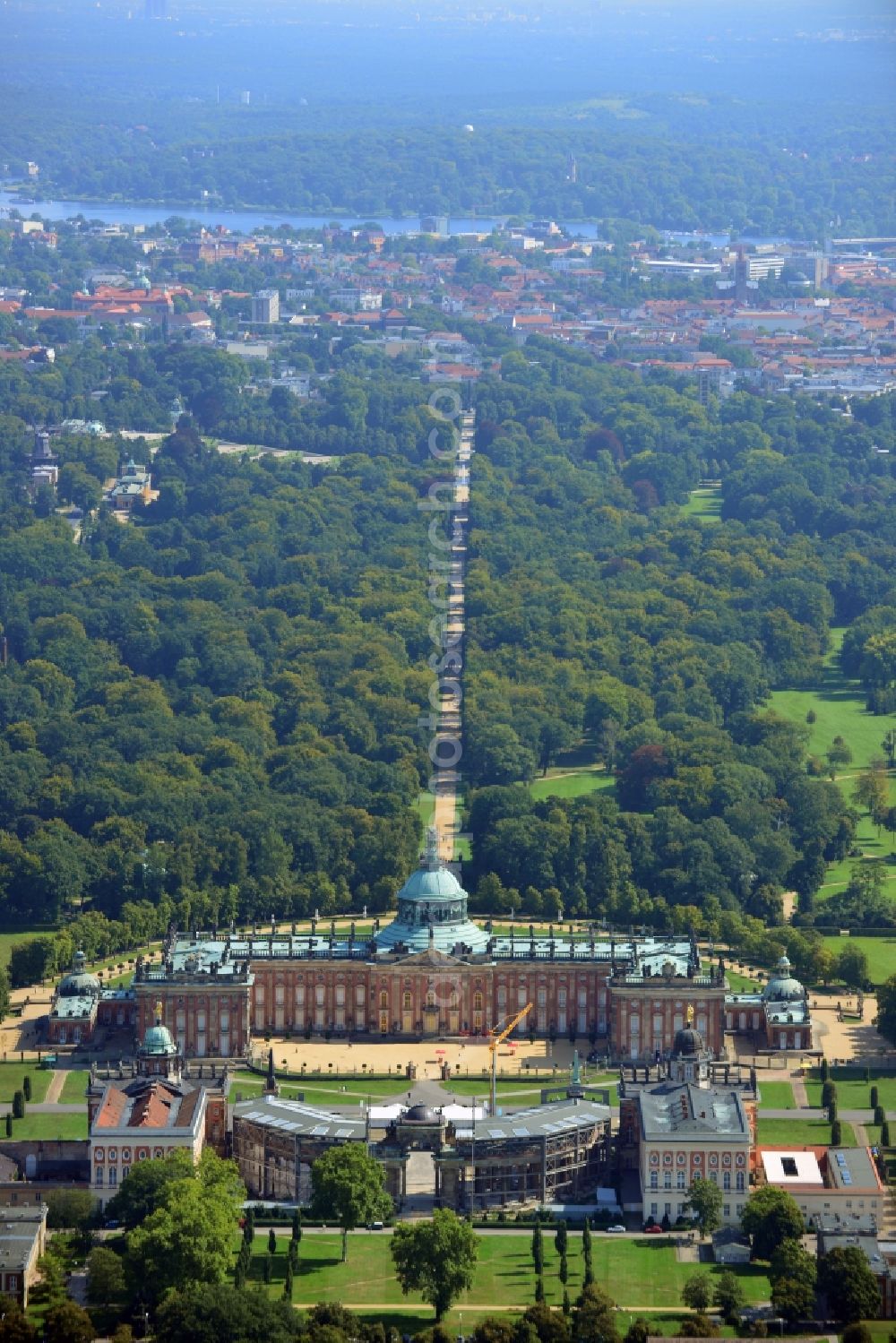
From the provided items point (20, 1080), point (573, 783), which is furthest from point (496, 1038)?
point (573, 783)

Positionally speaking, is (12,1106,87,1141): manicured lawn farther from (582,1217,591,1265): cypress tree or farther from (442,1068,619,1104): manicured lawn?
(582,1217,591,1265): cypress tree

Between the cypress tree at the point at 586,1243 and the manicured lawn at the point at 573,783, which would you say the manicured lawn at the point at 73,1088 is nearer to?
the cypress tree at the point at 586,1243

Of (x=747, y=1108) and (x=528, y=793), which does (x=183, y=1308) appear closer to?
(x=747, y=1108)

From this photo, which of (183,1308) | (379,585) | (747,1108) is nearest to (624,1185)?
(747,1108)

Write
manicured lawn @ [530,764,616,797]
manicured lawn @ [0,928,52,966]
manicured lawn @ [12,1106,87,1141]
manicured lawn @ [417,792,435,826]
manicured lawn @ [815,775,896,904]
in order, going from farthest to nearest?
manicured lawn @ [530,764,616,797] → manicured lawn @ [417,792,435,826] → manicured lawn @ [815,775,896,904] → manicured lawn @ [0,928,52,966] → manicured lawn @ [12,1106,87,1141]

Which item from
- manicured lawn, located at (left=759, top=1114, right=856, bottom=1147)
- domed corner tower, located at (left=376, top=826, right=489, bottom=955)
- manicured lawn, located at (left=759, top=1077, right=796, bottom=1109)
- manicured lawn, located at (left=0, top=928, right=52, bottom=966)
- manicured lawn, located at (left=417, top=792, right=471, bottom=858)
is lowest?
manicured lawn, located at (left=759, top=1114, right=856, bottom=1147)

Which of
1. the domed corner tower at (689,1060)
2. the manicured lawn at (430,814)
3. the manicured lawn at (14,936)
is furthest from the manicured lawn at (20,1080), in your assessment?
the manicured lawn at (430,814)

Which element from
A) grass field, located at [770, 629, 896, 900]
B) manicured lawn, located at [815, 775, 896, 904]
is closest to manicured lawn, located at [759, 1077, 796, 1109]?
manicured lawn, located at [815, 775, 896, 904]
